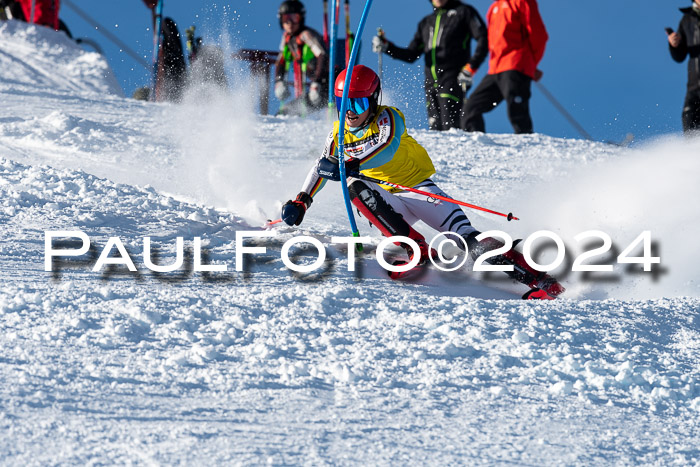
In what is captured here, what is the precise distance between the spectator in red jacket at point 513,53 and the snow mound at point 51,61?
6882 mm

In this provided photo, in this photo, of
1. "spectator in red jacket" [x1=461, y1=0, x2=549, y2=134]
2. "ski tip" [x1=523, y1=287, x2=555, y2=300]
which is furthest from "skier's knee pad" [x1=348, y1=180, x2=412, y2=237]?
"spectator in red jacket" [x1=461, y1=0, x2=549, y2=134]

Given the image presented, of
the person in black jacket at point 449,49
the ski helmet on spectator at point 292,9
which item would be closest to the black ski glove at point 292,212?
the person in black jacket at point 449,49

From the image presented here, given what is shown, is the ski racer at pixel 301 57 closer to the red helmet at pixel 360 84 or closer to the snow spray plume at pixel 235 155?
the snow spray plume at pixel 235 155

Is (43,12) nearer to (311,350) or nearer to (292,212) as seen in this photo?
(292,212)

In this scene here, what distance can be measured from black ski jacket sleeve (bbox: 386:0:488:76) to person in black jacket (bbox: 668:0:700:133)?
5.95 feet

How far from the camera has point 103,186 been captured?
5664 mm

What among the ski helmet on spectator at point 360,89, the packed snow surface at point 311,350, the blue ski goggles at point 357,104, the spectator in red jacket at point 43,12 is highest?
the spectator in red jacket at point 43,12

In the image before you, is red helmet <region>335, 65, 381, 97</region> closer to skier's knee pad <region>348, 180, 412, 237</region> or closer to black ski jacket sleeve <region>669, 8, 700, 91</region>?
skier's knee pad <region>348, 180, 412, 237</region>

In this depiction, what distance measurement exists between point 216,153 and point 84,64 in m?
7.16

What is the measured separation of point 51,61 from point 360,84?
1043cm

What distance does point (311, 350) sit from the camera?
312cm

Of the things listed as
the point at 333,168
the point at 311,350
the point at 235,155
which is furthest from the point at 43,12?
the point at 311,350

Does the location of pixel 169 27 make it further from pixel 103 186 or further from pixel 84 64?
pixel 103 186

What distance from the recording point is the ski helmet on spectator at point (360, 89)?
464cm
